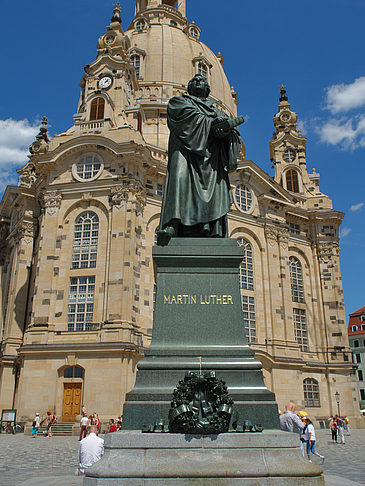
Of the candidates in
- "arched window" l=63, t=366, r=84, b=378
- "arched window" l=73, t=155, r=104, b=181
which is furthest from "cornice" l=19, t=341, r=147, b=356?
"arched window" l=73, t=155, r=104, b=181

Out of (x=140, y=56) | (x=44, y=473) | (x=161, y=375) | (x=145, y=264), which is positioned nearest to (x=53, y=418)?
(x=145, y=264)

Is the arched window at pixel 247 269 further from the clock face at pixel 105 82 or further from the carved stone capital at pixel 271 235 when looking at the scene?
the clock face at pixel 105 82

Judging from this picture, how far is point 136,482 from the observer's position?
209 inches

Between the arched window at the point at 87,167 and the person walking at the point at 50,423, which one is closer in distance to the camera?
the person walking at the point at 50,423

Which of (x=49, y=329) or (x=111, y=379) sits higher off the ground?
(x=49, y=329)

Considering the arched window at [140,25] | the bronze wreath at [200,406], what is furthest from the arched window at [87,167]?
the bronze wreath at [200,406]

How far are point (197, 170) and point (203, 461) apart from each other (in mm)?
4890

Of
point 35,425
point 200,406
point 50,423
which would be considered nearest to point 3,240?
point 35,425

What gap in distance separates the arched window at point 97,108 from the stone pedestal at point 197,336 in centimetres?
Answer: 3336

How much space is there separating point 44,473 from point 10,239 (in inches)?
1327

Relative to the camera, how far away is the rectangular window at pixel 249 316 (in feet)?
125

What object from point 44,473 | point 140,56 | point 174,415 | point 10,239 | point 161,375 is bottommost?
point 44,473

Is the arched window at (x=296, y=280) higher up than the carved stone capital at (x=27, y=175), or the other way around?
the carved stone capital at (x=27, y=175)

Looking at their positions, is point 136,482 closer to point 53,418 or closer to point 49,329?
point 53,418
